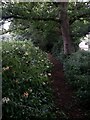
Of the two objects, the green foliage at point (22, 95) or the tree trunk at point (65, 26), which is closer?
the green foliage at point (22, 95)

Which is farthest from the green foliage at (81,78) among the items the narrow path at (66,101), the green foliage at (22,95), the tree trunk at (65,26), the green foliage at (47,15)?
the green foliage at (47,15)

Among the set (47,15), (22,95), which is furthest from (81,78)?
(47,15)

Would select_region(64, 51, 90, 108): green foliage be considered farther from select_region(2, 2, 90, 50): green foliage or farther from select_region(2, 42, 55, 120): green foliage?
select_region(2, 2, 90, 50): green foliage

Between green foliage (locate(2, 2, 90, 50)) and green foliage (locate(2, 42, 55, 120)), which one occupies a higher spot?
green foliage (locate(2, 2, 90, 50))

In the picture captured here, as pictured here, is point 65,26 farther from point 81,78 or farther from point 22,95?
point 22,95

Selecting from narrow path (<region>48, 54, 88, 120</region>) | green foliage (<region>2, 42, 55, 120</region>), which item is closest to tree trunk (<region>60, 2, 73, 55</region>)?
narrow path (<region>48, 54, 88, 120</region>)

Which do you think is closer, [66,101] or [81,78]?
[66,101]

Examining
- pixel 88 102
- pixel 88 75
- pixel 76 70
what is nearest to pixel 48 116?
pixel 88 102

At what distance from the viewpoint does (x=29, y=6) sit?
645 inches

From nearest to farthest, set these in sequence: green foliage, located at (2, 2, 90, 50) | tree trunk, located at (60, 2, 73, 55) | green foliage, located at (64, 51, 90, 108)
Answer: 1. green foliage, located at (64, 51, 90, 108)
2. green foliage, located at (2, 2, 90, 50)
3. tree trunk, located at (60, 2, 73, 55)

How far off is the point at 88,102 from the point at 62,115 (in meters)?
1.45

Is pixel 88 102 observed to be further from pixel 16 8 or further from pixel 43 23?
pixel 43 23

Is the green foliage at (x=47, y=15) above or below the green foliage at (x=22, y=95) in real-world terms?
above

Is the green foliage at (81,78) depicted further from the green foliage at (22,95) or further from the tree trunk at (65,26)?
the tree trunk at (65,26)
